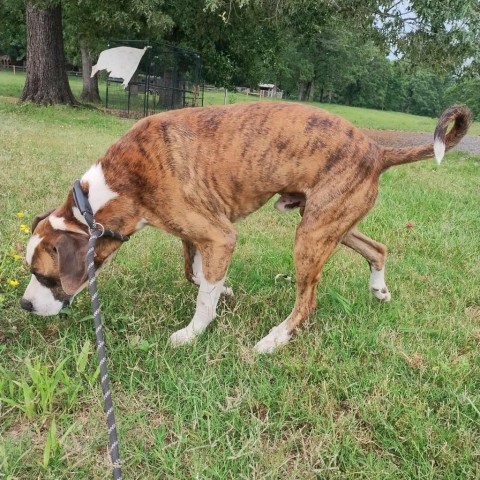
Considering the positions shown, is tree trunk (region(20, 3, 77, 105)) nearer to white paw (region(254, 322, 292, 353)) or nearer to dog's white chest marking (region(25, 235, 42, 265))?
dog's white chest marking (region(25, 235, 42, 265))

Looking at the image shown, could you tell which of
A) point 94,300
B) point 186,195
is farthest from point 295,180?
point 94,300

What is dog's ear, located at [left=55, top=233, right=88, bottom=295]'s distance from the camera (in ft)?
9.17

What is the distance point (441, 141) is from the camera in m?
3.01

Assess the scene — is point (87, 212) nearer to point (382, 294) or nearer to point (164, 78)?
point (382, 294)

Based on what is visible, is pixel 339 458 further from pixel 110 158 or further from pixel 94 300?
pixel 110 158

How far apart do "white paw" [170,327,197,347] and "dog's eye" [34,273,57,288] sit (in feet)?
2.50

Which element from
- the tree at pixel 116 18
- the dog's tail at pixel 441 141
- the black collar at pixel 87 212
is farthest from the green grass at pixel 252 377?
the tree at pixel 116 18

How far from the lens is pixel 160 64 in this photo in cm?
1761

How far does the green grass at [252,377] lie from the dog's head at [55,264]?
0.23 meters

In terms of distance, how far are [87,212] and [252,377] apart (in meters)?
1.28

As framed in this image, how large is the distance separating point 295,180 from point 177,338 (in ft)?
3.96

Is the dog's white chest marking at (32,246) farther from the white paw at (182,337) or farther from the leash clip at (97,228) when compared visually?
the white paw at (182,337)

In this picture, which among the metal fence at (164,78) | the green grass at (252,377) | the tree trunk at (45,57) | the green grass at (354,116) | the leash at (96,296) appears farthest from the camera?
the green grass at (354,116)

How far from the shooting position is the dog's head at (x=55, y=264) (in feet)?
9.22
